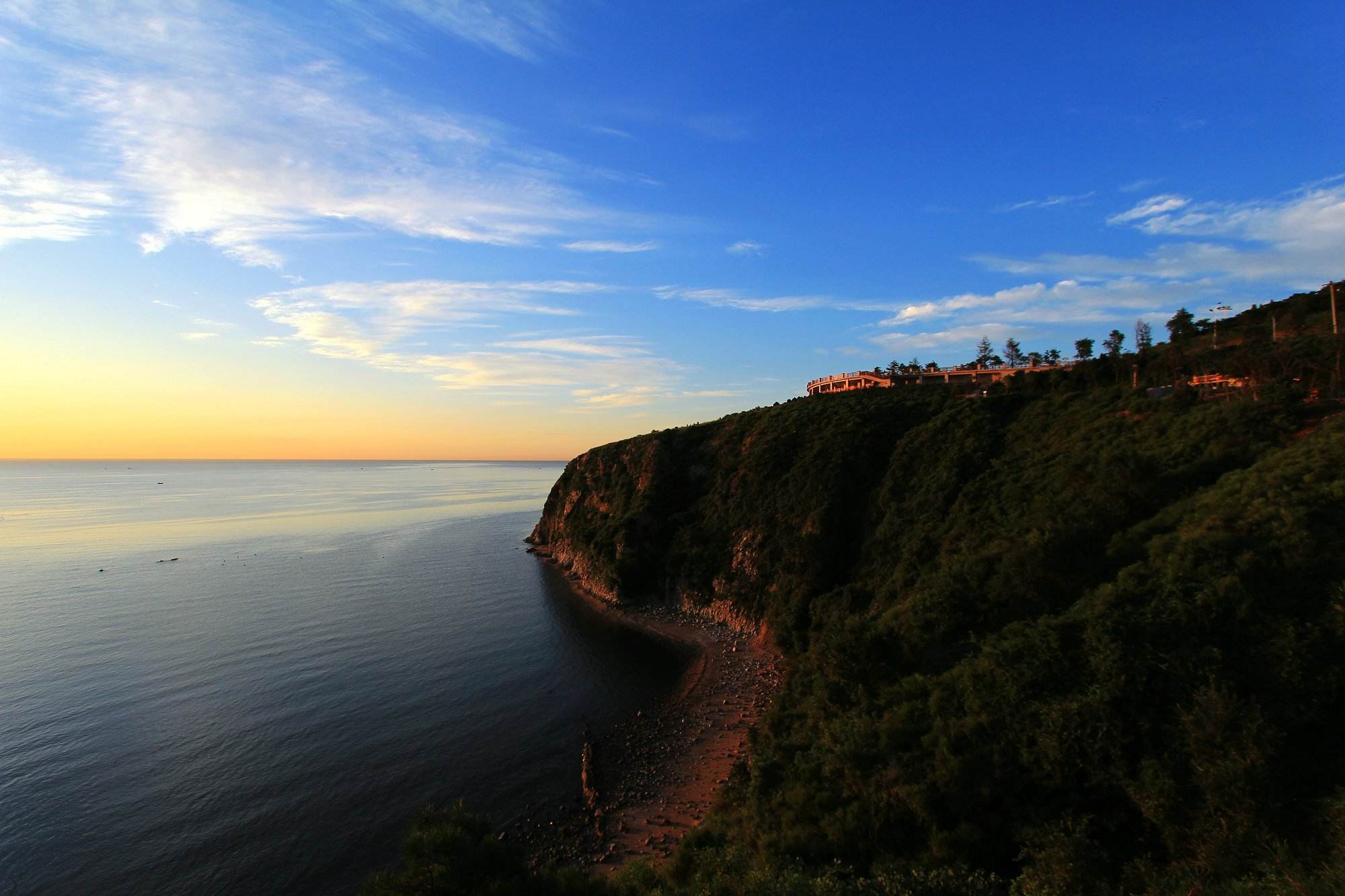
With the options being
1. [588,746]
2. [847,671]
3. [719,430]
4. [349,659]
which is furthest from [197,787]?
[719,430]

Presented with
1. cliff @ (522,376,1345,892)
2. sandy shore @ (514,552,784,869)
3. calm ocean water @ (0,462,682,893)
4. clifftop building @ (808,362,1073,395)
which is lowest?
sandy shore @ (514,552,784,869)

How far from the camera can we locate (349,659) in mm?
42562

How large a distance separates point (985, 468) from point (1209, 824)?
110 ft

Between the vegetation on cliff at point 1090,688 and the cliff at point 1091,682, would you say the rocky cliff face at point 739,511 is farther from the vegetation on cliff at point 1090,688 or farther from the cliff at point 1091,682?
the vegetation on cliff at point 1090,688

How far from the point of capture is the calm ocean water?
24016 millimetres

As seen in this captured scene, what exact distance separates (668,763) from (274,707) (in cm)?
2554

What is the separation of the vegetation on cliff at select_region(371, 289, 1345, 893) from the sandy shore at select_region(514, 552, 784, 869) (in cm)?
→ 320

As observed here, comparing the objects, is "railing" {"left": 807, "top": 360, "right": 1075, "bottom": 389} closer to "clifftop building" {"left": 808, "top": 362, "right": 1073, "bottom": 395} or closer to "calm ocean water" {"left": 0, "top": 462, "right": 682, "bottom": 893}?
"clifftop building" {"left": 808, "top": 362, "right": 1073, "bottom": 395}

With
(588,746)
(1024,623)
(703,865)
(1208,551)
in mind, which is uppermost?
(1208,551)

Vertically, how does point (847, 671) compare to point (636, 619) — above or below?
above

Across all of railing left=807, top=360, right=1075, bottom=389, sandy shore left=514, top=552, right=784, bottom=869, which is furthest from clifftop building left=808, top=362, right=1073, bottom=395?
sandy shore left=514, top=552, right=784, bottom=869

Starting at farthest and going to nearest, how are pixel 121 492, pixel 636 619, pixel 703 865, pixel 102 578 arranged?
1. pixel 121 492
2. pixel 102 578
3. pixel 636 619
4. pixel 703 865

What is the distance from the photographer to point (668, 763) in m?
30.1

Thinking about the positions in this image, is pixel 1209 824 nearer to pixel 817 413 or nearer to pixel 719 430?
pixel 817 413
